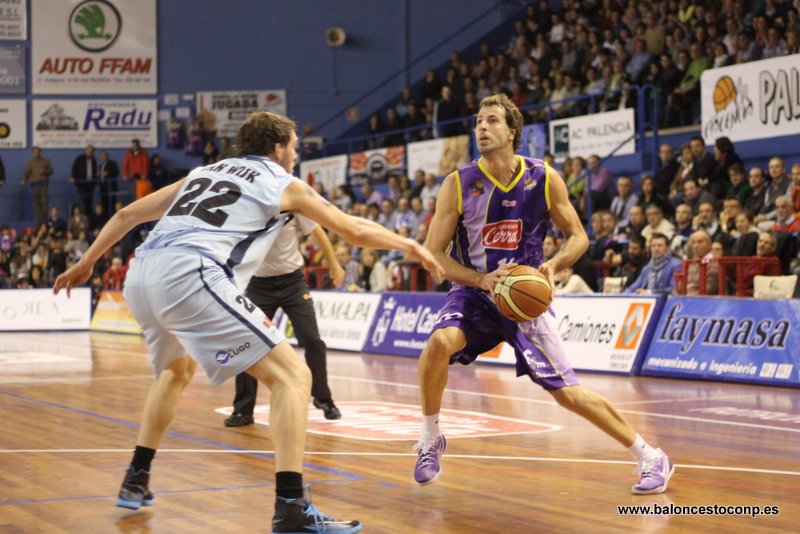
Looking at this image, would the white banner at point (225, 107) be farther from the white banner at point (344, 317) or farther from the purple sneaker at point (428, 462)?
the purple sneaker at point (428, 462)

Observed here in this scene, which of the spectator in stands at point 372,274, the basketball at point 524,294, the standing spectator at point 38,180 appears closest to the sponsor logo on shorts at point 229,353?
the basketball at point 524,294

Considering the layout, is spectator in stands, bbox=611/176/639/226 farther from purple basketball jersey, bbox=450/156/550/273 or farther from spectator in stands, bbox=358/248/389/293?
purple basketball jersey, bbox=450/156/550/273

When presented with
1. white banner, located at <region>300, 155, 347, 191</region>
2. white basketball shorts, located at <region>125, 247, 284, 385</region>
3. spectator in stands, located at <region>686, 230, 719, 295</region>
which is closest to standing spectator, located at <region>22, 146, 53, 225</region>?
white banner, located at <region>300, 155, 347, 191</region>

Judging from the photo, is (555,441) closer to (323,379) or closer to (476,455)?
(476,455)

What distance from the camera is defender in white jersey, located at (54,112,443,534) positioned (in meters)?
5.26

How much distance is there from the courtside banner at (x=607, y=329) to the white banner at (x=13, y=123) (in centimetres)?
2178

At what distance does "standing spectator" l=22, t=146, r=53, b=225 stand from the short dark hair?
2612 centimetres

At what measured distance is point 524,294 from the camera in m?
6.27

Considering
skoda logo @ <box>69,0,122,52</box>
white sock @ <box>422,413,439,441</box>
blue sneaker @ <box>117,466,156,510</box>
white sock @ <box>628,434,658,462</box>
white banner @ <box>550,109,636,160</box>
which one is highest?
skoda logo @ <box>69,0,122,52</box>

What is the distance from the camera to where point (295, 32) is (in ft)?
108

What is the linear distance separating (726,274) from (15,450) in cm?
876

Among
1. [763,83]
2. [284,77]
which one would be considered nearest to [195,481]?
[763,83]

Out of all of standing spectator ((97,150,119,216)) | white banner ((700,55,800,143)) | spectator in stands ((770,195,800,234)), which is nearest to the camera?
spectator in stands ((770,195,800,234))

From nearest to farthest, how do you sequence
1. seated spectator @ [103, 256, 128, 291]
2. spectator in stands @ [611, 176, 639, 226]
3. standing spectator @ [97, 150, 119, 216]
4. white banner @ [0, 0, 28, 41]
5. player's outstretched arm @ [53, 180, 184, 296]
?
player's outstretched arm @ [53, 180, 184, 296], spectator in stands @ [611, 176, 639, 226], seated spectator @ [103, 256, 128, 291], standing spectator @ [97, 150, 119, 216], white banner @ [0, 0, 28, 41]
